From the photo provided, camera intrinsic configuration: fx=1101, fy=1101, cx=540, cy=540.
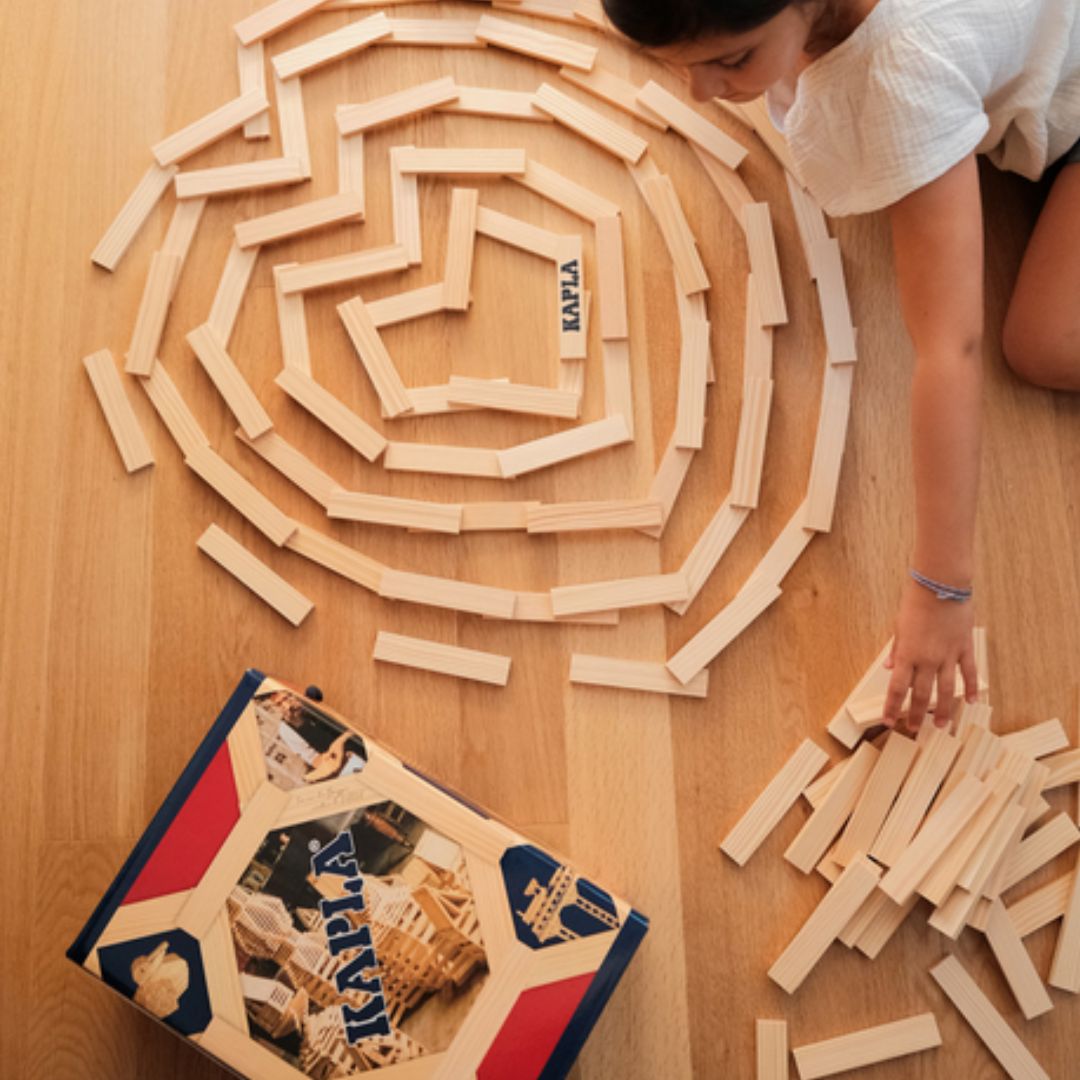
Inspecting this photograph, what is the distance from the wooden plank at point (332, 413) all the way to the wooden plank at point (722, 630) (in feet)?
1.06

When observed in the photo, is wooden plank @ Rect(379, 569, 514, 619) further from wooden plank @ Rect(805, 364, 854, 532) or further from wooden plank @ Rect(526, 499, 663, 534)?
wooden plank @ Rect(805, 364, 854, 532)

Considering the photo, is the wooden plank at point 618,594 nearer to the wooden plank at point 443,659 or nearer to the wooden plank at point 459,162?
the wooden plank at point 443,659

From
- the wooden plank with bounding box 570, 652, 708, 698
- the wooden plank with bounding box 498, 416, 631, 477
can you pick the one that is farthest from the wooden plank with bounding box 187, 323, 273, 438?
the wooden plank with bounding box 570, 652, 708, 698

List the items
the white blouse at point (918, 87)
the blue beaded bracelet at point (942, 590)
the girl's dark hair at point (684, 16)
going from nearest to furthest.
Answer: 1. the girl's dark hair at point (684, 16)
2. the white blouse at point (918, 87)
3. the blue beaded bracelet at point (942, 590)

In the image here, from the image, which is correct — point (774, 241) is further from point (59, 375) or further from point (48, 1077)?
point (48, 1077)

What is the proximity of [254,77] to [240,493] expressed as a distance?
1.30 feet

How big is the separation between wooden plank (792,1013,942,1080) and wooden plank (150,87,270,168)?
96 centimetres

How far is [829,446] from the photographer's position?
3.21 feet

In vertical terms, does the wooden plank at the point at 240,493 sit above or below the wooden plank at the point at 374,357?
below

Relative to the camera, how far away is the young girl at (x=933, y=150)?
705 mm

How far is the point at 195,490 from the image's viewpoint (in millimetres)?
997

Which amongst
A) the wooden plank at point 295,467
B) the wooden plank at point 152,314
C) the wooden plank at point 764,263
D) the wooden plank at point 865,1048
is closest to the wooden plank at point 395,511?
the wooden plank at point 295,467

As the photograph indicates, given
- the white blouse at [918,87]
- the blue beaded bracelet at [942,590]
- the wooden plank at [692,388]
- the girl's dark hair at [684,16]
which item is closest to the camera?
the girl's dark hair at [684,16]

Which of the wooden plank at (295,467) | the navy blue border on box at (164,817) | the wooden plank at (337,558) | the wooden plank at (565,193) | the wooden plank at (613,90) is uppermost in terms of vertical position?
the wooden plank at (613,90)
